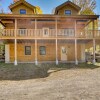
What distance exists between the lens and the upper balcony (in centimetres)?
2328

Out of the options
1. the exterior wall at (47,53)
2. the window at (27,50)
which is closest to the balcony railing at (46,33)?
the exterior wall at (47,53)

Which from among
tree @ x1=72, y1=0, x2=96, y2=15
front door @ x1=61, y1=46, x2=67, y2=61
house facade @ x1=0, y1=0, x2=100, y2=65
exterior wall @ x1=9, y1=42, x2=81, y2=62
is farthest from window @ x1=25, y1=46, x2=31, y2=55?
tree @ x1=72, y1=0, x2=96, y2=15

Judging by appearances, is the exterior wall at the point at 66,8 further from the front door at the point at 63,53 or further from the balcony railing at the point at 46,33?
the front door at the point at 63,53

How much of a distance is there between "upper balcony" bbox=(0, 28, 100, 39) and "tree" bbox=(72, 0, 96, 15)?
18880mm

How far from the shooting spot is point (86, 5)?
43.3m

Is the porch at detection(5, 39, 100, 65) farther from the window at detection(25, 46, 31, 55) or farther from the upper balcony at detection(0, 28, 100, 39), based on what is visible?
the upper balcony at detection(0, 28, 100, 39)

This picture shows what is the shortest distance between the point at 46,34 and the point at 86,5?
71.7 feet

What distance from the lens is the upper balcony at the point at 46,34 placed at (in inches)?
917

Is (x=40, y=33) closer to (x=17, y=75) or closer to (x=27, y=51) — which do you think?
(x=27, y=51)

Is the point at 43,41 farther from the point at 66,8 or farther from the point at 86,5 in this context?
the point at 86,5

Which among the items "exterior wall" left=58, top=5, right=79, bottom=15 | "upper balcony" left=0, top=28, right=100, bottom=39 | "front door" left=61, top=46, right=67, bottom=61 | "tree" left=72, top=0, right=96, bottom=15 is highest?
"tree" left=72, top=0, right=96, bottom=15

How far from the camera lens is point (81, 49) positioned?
27.2 metres

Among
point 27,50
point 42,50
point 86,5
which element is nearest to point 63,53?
point 42,50

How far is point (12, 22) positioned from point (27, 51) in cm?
442
